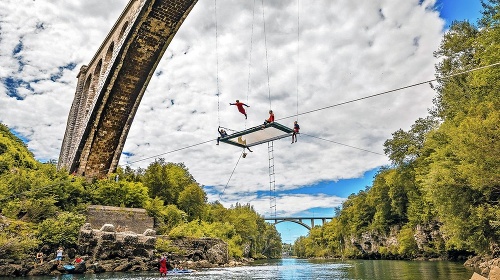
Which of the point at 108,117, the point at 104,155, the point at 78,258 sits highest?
the point at 108,117

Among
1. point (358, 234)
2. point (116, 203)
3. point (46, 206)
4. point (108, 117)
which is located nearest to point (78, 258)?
point (46, 206)

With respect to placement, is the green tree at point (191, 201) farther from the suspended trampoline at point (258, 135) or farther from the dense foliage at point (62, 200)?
the suspended trampoline at point (258, 135)

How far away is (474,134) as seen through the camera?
12008 mm

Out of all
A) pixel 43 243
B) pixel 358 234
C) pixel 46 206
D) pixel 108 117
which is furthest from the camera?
pixel 358 234

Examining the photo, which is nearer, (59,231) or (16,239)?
(16,239)

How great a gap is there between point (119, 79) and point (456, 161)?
16.9 meters

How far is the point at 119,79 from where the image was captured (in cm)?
2050

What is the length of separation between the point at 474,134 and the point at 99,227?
16.3 metres

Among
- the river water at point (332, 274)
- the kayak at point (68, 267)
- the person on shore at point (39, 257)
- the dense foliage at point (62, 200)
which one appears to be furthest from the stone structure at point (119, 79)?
the river water at point (332, 274)

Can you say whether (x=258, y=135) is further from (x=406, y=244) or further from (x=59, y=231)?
(x=406, y=244)

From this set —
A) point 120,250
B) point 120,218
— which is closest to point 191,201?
point 120,218

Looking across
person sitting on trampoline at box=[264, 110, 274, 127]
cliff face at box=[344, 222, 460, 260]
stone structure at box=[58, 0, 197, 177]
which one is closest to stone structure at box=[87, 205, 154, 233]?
stone structure at box=[58, 0, 197, 177]

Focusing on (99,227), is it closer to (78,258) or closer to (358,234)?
(78,258)

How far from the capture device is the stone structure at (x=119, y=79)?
59.5 ft
